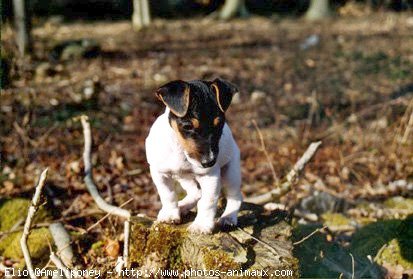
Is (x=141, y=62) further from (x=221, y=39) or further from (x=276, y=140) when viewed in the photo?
(x=276, y=140)

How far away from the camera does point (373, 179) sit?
7277 mm

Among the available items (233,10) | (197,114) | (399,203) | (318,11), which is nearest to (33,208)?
(197,114)

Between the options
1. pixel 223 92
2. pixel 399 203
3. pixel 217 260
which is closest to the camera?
pixel 223 92

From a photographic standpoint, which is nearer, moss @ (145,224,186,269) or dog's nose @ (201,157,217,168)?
dog's nose @ (201,157,217,168)

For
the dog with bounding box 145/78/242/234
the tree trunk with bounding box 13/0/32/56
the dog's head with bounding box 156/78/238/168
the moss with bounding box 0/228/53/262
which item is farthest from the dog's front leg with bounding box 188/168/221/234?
the tree trunk with bounding box 13/0/32/56

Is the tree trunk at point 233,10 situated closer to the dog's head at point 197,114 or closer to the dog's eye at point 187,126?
the dog's head at point 197,114

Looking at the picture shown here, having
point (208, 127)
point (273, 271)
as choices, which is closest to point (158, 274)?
point (273, 271)

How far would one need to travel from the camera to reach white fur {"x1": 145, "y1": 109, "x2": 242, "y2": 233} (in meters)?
3.30

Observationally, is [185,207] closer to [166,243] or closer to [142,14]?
[166,243]

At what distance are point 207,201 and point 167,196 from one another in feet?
1.17

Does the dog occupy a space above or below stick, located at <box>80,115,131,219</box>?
above

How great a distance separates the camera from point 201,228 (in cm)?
355

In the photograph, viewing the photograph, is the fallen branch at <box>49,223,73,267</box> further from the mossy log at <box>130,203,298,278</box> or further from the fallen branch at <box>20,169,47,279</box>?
the mossy log at <box>130,203,298,278</box>

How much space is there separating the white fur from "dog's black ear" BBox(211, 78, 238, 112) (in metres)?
0.36
